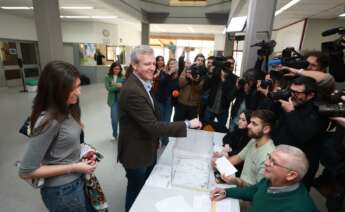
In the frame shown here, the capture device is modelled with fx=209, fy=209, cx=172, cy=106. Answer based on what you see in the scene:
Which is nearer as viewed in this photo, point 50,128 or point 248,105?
point 50,128

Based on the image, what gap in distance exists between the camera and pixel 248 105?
2.37 metres

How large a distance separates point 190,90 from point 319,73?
1692 millimetres

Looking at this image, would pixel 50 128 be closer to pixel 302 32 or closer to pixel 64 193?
pixel 64 193

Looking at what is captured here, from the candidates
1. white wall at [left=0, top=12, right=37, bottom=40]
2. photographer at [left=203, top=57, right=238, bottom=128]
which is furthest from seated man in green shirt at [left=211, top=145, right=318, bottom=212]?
white wall at [left=0, top=12, right=37, bottom=40]

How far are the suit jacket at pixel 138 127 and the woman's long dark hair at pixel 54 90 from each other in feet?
1.37

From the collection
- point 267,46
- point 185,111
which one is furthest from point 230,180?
point 185,111

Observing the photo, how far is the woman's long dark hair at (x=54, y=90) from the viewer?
936mm

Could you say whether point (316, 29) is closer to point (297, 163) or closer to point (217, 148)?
point (217, 148)

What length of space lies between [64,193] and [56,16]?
3.66 m

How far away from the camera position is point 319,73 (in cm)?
159

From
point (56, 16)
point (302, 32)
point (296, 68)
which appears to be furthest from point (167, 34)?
point (296, 68)

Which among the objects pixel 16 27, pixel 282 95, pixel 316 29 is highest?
pixel 316 29

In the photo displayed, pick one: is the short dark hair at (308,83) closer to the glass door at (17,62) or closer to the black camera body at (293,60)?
the black camera body at (293,60)

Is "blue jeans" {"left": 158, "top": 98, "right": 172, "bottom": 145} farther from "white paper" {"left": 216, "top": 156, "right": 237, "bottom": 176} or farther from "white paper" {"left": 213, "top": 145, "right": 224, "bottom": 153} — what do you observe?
"white paper" {"left": 216, "top": 156, "right": 237, "bottom": 176}
